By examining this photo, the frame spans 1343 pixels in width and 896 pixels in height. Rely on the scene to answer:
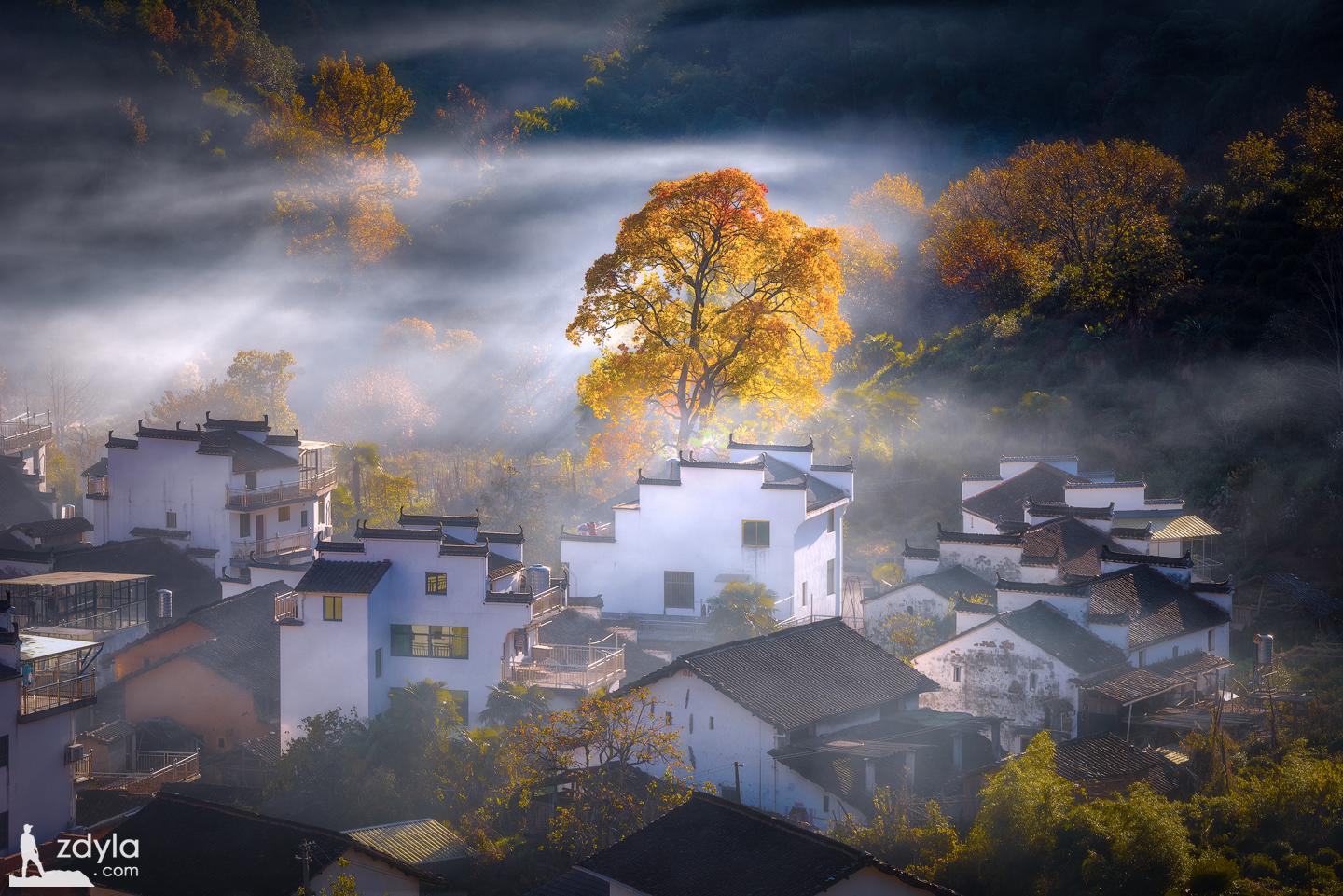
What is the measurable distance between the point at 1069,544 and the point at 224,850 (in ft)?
67.6

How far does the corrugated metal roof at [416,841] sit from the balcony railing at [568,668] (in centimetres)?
513

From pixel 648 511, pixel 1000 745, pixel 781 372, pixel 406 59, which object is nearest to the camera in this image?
pixel 1000 745

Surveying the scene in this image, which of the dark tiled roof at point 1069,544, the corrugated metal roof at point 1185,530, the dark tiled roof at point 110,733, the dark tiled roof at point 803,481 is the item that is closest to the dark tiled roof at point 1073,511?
the dark tiled roof at point 1069,544

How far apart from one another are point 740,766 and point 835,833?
2885 mm

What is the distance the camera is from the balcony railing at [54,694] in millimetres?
23000

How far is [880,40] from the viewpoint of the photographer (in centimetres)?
9006

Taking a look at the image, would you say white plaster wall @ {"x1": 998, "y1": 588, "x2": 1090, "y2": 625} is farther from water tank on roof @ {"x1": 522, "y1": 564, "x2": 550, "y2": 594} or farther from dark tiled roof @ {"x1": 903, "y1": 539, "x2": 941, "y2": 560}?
water tank on roof @ {"x1": 522, "y1": 564, "x2": 550, "y2": 594}

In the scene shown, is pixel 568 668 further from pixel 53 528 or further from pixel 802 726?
pixel 53 528

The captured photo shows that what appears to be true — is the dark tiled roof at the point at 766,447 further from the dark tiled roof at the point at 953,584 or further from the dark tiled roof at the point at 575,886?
the dark tiled roof at the point at 575,886

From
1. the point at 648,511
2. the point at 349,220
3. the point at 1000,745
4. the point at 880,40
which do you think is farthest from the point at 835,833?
the point at 880,40

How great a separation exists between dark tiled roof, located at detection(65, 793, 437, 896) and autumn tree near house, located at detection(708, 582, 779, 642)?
38.3 ft

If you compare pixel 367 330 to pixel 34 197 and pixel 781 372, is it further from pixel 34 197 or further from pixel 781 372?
pixel 781 372

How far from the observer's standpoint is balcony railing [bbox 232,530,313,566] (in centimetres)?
3712

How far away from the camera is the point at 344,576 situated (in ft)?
86.8
